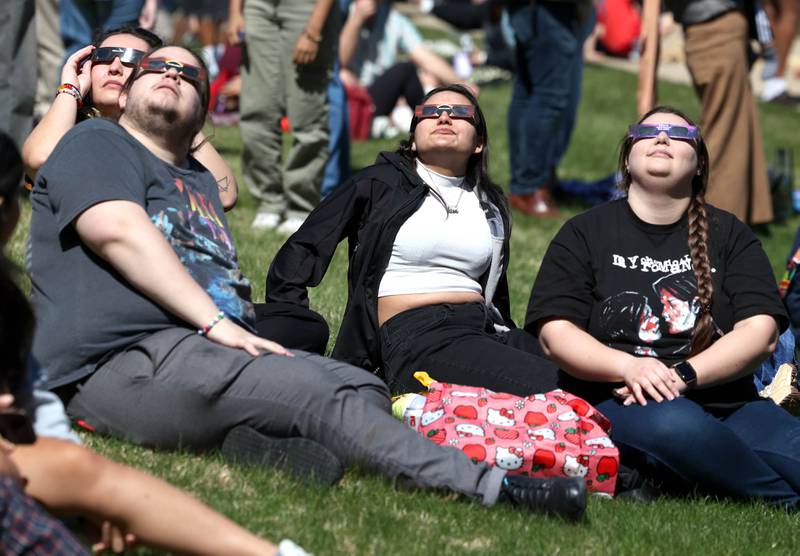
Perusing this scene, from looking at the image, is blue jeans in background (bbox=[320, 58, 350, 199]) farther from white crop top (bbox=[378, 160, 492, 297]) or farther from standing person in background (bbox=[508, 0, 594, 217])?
white crop top (bbox=[378, 160, 492, 297])

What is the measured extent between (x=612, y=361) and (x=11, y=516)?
233 centimetres

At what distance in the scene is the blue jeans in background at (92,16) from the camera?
8906 millimetres

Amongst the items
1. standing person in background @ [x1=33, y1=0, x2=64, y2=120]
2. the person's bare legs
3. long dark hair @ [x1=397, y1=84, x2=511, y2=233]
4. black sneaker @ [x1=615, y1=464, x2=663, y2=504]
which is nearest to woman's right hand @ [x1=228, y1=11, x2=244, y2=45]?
standing person in background @ [x1=33, y1=0, x2=64, y2=120]

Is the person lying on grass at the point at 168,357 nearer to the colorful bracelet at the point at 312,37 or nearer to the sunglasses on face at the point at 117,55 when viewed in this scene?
the sunglasses on face at the point at 117,55

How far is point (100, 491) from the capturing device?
312 centimetres

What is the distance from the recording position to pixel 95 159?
4.12m

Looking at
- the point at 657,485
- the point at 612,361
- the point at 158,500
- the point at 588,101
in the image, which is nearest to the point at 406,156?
the point at 612,361

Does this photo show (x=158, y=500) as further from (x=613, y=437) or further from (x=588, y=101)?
(x=588, y=101)

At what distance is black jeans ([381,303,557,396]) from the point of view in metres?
4.82

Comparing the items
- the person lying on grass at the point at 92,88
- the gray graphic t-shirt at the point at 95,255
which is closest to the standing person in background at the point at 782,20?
the person lying on grass at the point at 92,88

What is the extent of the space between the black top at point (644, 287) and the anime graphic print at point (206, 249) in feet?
3.57

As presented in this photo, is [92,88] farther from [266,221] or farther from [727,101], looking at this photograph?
[727,101]

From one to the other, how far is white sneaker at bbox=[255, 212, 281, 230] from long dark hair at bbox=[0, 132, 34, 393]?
487 cm

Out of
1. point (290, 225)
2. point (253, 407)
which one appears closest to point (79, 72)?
point (253, 407)
